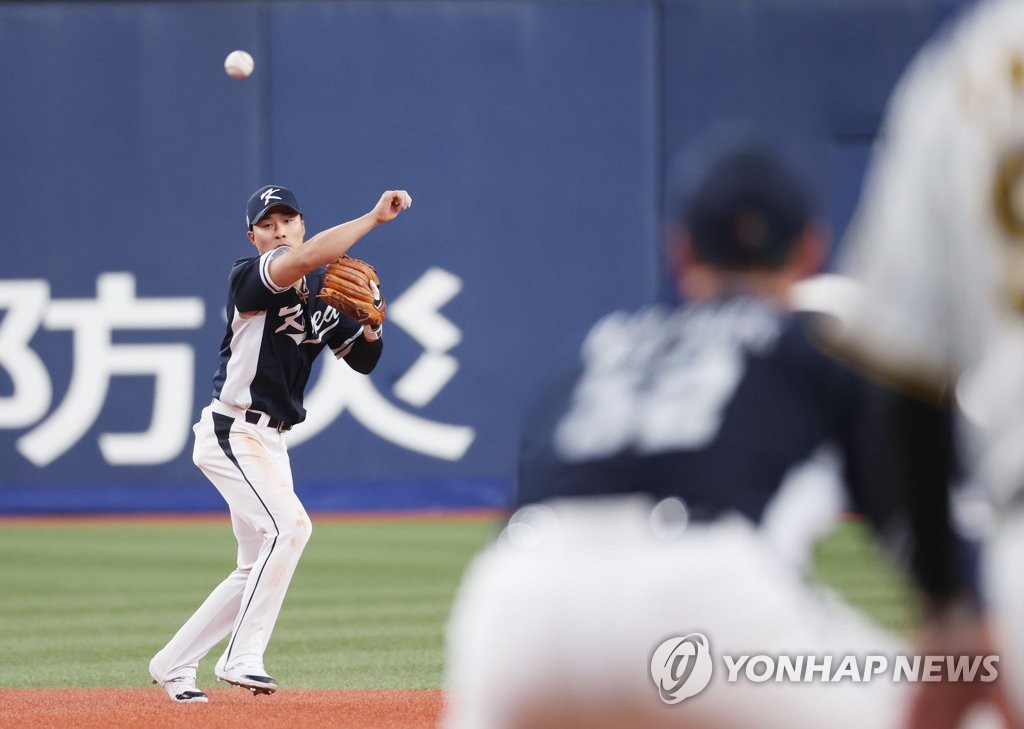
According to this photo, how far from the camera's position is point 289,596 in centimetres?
870

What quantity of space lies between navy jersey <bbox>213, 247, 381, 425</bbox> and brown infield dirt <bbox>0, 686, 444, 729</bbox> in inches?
39.2

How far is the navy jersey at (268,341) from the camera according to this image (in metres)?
5.58

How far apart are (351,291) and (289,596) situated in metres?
3.55

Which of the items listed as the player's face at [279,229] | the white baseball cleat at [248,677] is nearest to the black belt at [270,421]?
the player's face at [279,229]

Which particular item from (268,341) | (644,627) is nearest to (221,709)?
(268,341)

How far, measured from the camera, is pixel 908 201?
2.01 m

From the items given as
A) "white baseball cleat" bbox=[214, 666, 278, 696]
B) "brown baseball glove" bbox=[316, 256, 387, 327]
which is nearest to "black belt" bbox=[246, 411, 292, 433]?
"brown baseball glove" bbox=[316, 256, 387, 327]

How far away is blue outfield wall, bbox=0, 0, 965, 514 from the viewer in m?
12.5

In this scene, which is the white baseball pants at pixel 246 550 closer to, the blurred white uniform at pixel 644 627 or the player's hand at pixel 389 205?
the player's hand at pixel 389 205

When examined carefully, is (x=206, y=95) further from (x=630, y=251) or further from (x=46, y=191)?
(x=630, y=251)

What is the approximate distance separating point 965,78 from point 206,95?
36.8ft

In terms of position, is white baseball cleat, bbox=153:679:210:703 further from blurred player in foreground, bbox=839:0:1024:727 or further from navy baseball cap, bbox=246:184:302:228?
blurred player in foreground, bbox=839:0:1024:727

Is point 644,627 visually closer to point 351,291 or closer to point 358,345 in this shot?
point 351,291

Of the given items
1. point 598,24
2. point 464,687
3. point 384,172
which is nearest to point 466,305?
point 384,172
